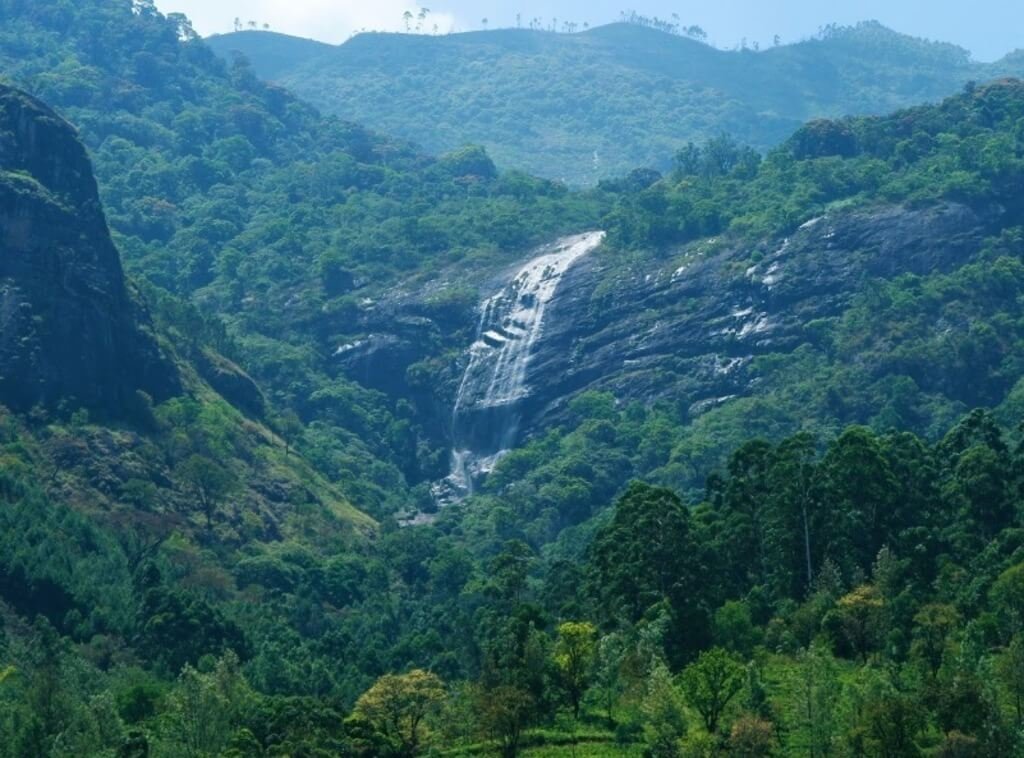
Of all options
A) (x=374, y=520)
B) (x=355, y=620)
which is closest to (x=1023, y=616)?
(x=355, y=620)

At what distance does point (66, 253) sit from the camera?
14738 cm

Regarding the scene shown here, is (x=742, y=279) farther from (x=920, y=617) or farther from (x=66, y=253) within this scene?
(x=920, y=617)

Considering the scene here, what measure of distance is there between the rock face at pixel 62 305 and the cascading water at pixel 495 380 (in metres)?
40.4

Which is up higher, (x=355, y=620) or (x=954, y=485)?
(x=954, y=485)

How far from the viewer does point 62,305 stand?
5714 inches

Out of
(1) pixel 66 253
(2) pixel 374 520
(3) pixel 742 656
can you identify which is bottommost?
(2) pixel 374 520

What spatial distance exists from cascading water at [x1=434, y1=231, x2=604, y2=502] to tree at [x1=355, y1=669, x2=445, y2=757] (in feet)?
319

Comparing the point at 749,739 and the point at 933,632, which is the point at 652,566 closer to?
the point at 933,632

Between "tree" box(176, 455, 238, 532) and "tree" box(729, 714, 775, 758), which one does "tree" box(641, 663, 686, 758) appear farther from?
"tree" box(176, 455, 238, 532)

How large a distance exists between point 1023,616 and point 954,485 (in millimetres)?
19231

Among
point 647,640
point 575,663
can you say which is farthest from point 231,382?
point 647,640

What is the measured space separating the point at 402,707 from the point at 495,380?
109972mm

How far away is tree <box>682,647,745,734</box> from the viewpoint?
234 feet

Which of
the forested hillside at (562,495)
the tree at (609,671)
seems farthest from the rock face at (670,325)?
the tree at (609,671)
